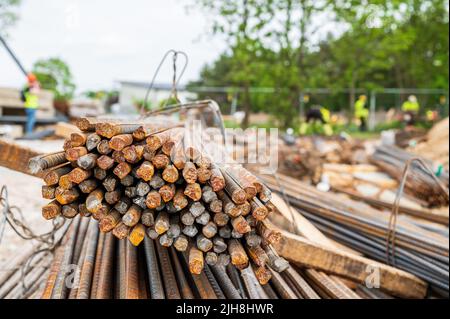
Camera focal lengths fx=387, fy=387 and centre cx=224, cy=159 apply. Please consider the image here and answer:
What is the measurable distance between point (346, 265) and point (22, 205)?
489 cm

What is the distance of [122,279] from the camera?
2.06 metres

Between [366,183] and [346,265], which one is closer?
[346,265]

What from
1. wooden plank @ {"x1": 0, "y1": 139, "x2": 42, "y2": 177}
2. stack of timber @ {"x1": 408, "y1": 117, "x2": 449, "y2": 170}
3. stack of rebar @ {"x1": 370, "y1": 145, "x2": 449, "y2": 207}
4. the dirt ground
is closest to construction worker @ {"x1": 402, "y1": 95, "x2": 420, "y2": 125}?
stack of timber @ {"x1": 408, "y1": 117, "x2": 449, "y2": 170}

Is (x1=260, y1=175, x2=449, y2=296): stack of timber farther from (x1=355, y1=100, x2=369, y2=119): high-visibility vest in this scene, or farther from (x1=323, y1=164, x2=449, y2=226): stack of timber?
(x1=355, y1=100, x2=369, y2=119): high-visibility vest

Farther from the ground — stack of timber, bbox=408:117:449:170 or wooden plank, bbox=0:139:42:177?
wooden plank, bbox=0:139:42:177

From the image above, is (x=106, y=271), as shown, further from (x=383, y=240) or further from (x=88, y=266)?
(x=383, y=240)

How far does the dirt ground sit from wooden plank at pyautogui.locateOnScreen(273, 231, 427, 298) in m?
2.98

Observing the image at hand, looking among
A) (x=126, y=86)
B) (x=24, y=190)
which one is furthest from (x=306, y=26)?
(x=126, y=86)

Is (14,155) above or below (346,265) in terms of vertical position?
above

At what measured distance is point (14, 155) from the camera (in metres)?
2.41

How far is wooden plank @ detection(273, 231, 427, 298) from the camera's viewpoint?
2637 millimetres

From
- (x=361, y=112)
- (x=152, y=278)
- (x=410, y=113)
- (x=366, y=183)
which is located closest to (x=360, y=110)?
(x=361, y=112)
